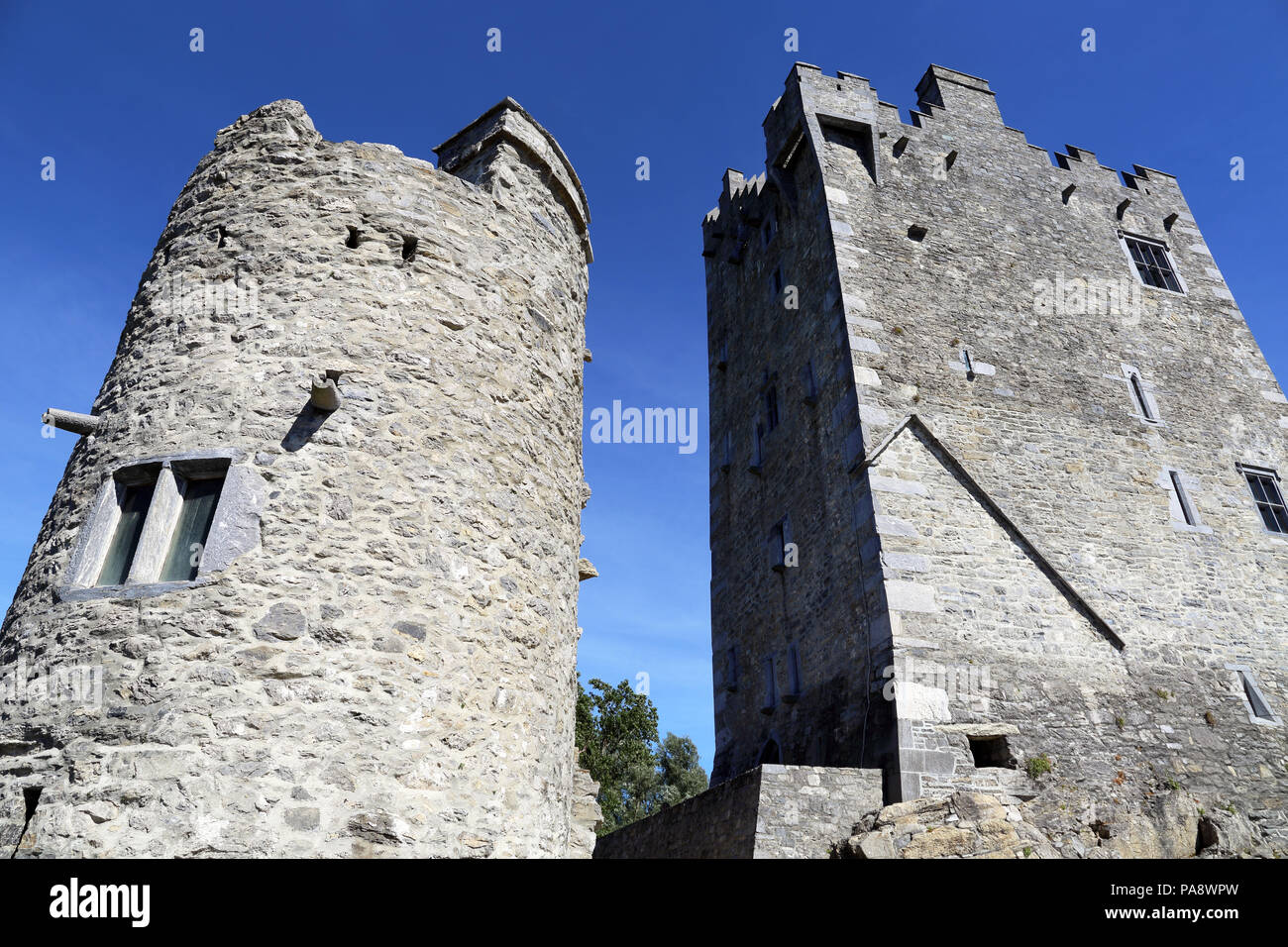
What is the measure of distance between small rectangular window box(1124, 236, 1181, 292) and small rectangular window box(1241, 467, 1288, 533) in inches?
154

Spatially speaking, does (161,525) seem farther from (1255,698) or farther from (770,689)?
(1255,698)

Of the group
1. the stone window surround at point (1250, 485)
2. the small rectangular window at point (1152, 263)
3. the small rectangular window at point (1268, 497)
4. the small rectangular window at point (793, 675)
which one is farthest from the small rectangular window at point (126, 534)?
the small rectangular window at point (1152, 263)

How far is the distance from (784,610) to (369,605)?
8618 millimetres

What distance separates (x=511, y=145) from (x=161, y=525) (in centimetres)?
399

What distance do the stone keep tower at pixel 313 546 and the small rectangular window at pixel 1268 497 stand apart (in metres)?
12.1

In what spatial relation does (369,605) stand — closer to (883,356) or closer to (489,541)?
(489,541)

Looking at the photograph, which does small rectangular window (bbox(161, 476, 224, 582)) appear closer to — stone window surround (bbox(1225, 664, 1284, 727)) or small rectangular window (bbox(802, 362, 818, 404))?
small rectangular window (bbox(802, 362, 818, 404))

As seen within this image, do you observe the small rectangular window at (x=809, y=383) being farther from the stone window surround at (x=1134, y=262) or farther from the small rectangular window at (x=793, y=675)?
the stone window surround at (x=1134, y=262)

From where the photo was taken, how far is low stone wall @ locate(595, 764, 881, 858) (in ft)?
24.3

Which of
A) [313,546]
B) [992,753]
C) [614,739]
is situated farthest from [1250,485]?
[614,739]

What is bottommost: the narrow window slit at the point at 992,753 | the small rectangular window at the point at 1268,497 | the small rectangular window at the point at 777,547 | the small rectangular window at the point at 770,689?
the narrow window slit at the point at 992,753

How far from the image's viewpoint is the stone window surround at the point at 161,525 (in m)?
4.14

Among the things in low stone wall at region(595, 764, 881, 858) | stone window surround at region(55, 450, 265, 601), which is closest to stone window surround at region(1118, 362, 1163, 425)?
low stone wall at region(595, 764, 881, 858)

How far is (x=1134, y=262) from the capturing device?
14.6m
